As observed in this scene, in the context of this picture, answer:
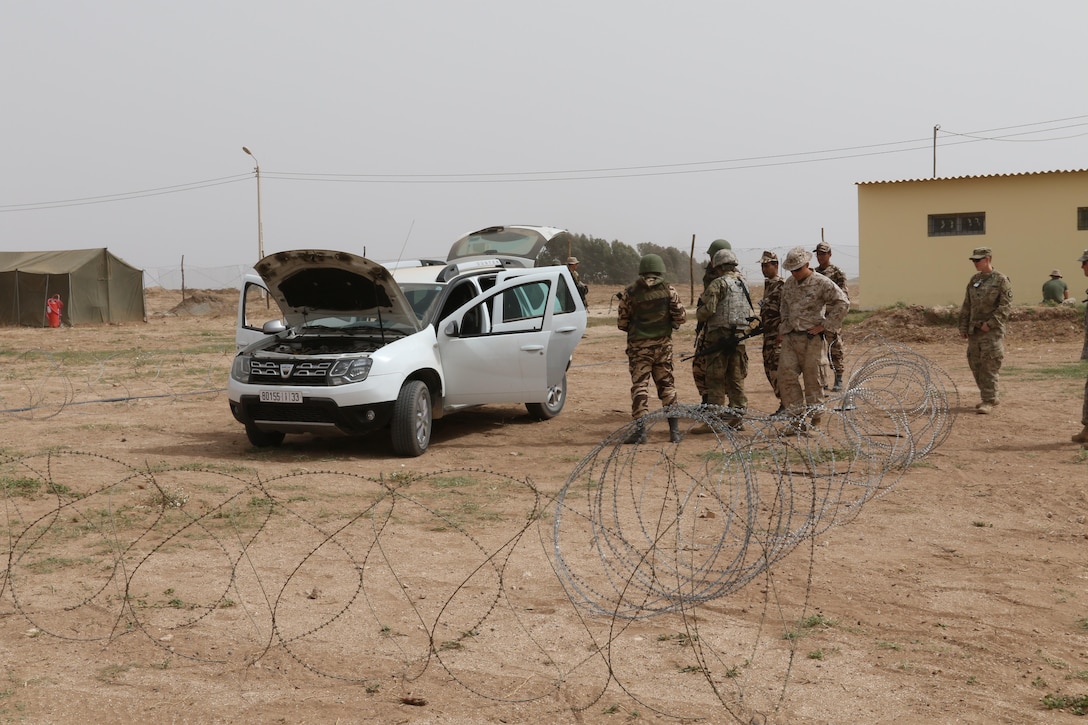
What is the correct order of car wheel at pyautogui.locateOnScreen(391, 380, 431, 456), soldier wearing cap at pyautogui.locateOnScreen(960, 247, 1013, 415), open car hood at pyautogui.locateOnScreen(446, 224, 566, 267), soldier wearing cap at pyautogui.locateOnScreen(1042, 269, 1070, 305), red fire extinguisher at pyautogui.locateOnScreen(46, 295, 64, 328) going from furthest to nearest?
1. red fire extinguisher at pyautogui.locateOnScreen(46, 295, 64, 328)
2. soldier wearing cap at pyautogui.locateOnScreen(1042, 269, 1070, 305)
3. open car hood at pyautogui.locateOnScreen(446, 224, 566, 267)
4. soldier wearing cap at pyautogui.locateOnScreen(960, 247, 1013, 415)
5. car wheel at pyautogui.locateOnScreen(391, 380, 431, 456)

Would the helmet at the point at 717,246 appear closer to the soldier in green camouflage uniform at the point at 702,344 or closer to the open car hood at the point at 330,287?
the soldier in green camouflage uniform at the point at 702,344

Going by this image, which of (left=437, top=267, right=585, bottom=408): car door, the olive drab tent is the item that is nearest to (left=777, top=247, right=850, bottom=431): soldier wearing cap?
(left=437, top=267, right=585, bottom=408): car door

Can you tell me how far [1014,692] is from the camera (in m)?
4.45

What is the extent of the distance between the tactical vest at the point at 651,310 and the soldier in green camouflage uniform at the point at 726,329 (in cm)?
37

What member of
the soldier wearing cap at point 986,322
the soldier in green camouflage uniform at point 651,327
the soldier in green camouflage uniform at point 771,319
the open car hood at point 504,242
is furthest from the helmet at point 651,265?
the open car hood at point 504,242

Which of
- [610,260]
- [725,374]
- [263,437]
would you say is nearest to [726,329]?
[725,374]

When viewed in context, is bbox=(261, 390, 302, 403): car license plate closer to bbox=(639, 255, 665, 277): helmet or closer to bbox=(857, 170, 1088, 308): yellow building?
bbox=(639, 255, 665, 277): helmet

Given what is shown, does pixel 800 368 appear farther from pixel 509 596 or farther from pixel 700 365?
pixel 509 596

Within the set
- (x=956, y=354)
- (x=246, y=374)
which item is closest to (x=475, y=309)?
(x=246, y=374)

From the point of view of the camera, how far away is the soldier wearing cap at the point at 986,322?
11688 mm

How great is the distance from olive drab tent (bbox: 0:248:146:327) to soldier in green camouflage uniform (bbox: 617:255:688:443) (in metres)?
27.8

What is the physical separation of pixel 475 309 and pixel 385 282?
1.24 metres

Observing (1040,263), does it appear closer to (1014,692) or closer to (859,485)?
(859,485)

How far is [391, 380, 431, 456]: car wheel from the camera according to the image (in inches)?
377
